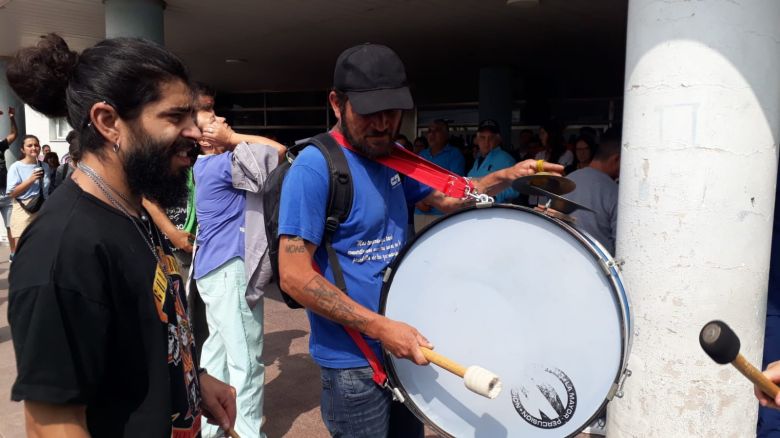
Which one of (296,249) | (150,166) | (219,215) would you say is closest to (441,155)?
(219,215)

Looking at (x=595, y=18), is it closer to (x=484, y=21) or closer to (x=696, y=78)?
(x=484, y=21)

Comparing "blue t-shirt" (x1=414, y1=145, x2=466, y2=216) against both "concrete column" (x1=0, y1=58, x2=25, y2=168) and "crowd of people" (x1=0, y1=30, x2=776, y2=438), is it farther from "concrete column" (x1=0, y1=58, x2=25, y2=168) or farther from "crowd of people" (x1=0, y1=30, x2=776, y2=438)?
"concrete column" (x1=0, y1=58, x2=25, y2=168)

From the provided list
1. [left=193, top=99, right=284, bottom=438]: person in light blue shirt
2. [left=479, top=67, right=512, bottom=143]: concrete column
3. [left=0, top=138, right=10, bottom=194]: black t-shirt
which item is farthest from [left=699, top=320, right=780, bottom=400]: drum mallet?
[left=0, top=138, right=10, bottom=194]: black t-shirt

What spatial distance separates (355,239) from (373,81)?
528mm

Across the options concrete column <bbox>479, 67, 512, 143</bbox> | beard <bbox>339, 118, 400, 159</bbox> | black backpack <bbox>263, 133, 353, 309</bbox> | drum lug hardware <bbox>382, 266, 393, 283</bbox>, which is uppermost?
concrete column <bbox>479, 67, 512, 143</bbox>

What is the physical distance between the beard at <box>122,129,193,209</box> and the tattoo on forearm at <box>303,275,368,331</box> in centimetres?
55

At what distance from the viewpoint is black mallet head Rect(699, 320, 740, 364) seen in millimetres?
1182

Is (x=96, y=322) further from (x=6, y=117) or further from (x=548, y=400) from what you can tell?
(x=6, y=117)

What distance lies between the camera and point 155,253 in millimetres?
1484

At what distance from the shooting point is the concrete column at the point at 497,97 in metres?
10.1

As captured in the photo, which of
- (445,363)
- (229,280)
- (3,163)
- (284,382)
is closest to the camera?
(445,363)

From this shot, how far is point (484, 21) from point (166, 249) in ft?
21.8

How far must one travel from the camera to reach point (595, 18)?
7.22m

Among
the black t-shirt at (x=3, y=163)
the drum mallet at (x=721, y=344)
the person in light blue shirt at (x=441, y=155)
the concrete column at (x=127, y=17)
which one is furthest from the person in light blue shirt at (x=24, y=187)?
the drum mallet at (x=721, y=344)
